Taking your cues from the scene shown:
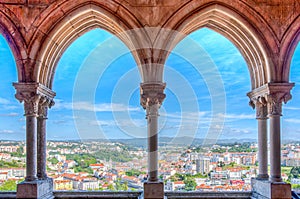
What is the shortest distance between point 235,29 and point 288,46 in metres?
0.90

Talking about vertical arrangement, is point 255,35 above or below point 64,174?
above

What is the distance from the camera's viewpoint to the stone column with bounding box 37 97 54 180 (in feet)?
19.0

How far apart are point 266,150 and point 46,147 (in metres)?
3.66

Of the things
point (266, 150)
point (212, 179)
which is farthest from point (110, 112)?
point (266, 150)

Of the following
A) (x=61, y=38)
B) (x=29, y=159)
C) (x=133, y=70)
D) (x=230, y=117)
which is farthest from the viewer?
(x=230, y=117)

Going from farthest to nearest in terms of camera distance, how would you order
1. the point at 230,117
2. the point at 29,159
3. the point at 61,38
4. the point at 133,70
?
the point at 230,117
the point at 133,70
the point at 61,38
the point at 29,159

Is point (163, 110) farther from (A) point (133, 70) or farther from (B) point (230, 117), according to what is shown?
(B) point (230, 117)

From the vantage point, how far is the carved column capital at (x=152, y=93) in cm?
531

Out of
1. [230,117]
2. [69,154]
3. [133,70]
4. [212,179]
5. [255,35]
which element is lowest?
[212,179]

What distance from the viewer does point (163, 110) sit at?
20.8ft

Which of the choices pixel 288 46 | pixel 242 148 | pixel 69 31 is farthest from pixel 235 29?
pixel 69 31

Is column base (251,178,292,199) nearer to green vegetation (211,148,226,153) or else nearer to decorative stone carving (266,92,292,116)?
decorative stone carving (266,92,292,116)

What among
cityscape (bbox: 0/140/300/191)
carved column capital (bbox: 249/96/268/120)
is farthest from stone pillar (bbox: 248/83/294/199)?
cityscape (bbox: 0/140/300/191)

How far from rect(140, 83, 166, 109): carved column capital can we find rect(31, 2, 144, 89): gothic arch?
21.4 inches
